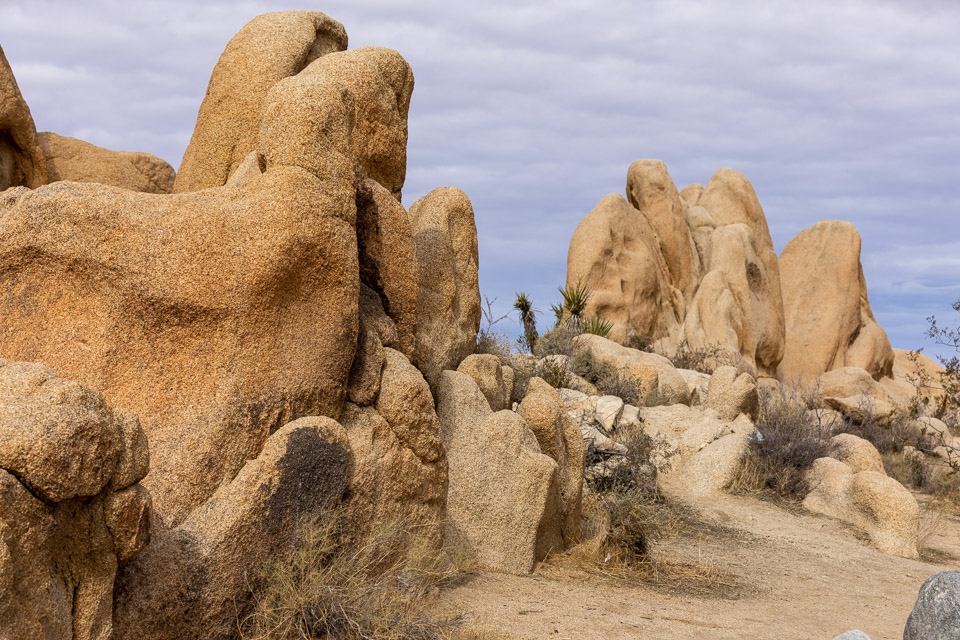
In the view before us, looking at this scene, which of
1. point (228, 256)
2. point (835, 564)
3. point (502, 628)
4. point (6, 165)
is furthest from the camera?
point (6, 165)

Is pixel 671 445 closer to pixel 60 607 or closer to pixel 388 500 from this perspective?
pixel 388 500

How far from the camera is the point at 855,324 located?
1160 inches

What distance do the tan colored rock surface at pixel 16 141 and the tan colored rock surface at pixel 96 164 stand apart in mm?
171

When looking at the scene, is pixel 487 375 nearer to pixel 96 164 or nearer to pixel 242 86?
pixel 242 86

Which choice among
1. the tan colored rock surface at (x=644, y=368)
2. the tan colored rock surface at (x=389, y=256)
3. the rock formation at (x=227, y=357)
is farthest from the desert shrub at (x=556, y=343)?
the rock formation at (x=227, y=357)

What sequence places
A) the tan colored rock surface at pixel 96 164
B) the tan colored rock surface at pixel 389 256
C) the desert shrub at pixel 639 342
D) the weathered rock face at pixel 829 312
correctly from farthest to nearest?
the weathered rock face at pixel 829 312, the desert shrub at pixel 639 342, the tan colored rock surface at pixel 96 164, the tan colored rock surface at pixel 389 256

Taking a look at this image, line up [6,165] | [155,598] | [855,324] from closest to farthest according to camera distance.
A: 1. [155,598]
2. [6,165]
3. [855,324]

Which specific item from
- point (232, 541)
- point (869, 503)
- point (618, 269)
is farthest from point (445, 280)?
point (618, 269)

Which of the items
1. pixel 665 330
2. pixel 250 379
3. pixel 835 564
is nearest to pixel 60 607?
pixel 250 379

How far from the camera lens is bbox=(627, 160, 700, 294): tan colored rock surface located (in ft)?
82.8

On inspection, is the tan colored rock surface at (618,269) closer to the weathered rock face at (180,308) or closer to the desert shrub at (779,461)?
the desert shrub at (779,461)

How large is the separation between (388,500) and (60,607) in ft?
7.21

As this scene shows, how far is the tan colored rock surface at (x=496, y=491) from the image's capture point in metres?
6.45

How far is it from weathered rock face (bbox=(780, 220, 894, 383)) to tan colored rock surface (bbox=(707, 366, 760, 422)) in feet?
49.9
